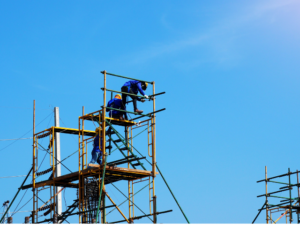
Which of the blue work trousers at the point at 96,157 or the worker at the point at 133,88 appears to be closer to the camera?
the blue work trousers at the point at 96,157

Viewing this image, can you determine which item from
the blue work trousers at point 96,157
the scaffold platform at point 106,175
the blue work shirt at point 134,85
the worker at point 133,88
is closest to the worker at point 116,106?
the worker at point 133,88

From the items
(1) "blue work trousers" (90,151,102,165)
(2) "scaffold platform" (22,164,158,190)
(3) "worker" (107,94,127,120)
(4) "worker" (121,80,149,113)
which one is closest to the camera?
(2) "scaffold platform" (22,164,158,190)

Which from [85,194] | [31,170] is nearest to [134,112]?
[85,194]

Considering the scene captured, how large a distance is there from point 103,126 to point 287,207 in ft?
44.5

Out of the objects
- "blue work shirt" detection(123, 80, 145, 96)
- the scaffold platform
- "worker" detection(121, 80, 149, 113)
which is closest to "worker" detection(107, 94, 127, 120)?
"worker" detection(121, 80, 149, 113)

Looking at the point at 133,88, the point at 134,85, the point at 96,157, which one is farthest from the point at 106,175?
the point at 134,85

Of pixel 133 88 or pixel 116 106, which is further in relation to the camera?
pixel 133 88

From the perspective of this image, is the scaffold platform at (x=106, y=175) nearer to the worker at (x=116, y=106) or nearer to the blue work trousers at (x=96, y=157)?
the blue work trousers at (x=96, y=157)

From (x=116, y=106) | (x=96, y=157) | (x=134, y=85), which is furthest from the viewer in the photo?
(x=134, y=85)

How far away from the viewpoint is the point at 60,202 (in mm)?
40188

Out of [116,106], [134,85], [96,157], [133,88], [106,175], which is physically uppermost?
[134,85]

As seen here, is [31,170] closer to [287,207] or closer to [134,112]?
[134,112]

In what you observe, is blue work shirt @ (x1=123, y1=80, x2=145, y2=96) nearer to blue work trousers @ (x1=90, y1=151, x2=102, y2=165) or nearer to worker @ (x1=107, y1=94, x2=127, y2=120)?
worker @ (x1=107, y1=94, x2=127, y2=120)

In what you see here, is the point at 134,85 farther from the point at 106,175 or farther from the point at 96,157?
→ the point at 106,175
